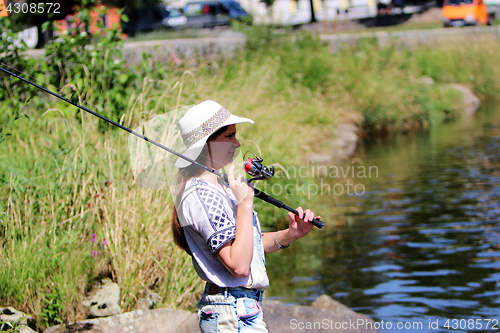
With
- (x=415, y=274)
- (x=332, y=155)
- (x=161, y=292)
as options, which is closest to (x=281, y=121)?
(x=332, y=155)

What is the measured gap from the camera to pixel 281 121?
9547 mm

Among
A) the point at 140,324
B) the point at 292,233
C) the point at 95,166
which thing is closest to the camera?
the point at 292,233

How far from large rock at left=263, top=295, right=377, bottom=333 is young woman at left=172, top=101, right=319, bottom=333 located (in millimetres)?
1912

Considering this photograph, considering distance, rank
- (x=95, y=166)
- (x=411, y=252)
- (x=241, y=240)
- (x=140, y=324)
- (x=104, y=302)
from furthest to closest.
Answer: (x=411, y=252)
(x=95, y=166)
(x=104, y=302)
(x=140, y=324)
(x=241, y=240)

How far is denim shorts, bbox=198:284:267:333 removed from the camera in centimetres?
255

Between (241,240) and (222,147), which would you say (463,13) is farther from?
(241,240)

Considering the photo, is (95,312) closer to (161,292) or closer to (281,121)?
(161,292)

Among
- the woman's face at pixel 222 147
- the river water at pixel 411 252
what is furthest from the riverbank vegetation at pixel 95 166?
the woman's face at pixel 222 147

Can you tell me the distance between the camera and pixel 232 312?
2.55 meters

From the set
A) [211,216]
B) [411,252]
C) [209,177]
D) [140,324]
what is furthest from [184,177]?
[411,252]

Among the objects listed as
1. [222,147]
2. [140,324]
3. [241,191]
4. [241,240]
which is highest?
[222,147]

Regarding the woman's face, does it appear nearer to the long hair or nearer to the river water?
the long hair

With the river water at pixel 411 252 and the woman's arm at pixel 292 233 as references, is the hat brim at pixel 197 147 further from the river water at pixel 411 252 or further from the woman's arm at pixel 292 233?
A: the river water at pixel 411 252

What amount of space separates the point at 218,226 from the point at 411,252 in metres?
4.27
